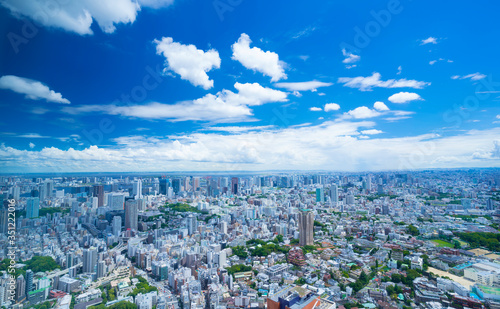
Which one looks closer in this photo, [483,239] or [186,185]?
[483,239]

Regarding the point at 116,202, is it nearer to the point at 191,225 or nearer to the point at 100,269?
the point at 191,225

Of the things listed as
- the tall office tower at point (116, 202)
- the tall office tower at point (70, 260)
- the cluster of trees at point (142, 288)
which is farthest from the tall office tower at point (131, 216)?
the cluster of trees at point (142, 288)

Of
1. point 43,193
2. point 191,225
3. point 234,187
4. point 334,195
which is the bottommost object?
point 191,225

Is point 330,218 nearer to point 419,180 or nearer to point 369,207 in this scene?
point 369,207

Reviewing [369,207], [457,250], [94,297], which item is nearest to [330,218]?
[369,207]

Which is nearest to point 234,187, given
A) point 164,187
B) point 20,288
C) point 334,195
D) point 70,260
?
point 164,187

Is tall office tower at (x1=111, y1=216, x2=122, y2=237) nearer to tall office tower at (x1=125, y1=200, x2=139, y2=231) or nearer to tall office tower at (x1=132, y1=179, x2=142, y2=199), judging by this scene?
tall office tower at (x1=125, y1=200, x2=139, y2=231)

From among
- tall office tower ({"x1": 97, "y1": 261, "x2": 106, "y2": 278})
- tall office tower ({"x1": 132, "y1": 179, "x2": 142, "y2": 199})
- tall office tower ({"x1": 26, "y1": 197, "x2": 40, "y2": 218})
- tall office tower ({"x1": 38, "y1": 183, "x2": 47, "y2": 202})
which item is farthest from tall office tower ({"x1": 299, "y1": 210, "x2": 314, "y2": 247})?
tall office tower ({"x1": 132, "y1": 179, "x2": 142, "y2": 199})

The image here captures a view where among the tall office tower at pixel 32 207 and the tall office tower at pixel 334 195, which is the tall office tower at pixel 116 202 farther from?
the tall office tower at pixel 334 195
